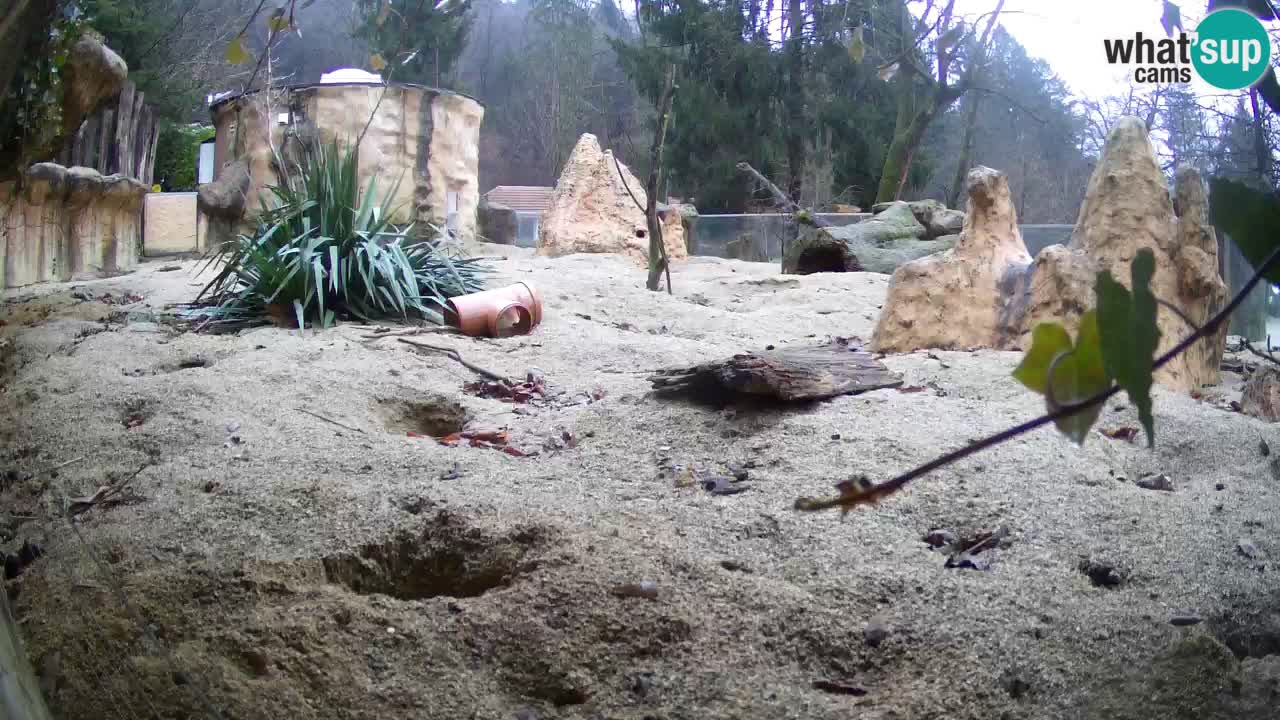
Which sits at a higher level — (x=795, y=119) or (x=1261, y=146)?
(x=795, y=119)

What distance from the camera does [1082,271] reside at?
3.91m

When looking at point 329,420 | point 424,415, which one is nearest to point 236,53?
point 329,420

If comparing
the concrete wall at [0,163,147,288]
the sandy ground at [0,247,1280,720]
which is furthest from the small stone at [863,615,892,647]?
the concrete wall at [0,163,147,288]

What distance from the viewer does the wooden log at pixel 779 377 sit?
118 inches

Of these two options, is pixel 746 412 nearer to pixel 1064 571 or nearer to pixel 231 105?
pixel 1064 571

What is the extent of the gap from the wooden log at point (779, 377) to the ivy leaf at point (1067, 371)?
2264 mm

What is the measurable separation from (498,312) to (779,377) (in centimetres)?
223

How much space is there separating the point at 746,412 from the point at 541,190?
59.4 feet

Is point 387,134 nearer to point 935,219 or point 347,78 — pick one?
point 347,78

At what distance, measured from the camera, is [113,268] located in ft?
29.6

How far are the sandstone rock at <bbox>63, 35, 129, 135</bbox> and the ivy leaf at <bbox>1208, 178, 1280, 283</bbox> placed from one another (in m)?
3.47

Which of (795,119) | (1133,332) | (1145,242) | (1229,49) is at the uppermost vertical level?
(795,119)

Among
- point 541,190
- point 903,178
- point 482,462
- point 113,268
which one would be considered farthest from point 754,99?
point 482,462

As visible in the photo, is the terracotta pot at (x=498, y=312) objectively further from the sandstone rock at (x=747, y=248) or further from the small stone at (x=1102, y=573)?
the sandstone rock at (x=747, y=248)
